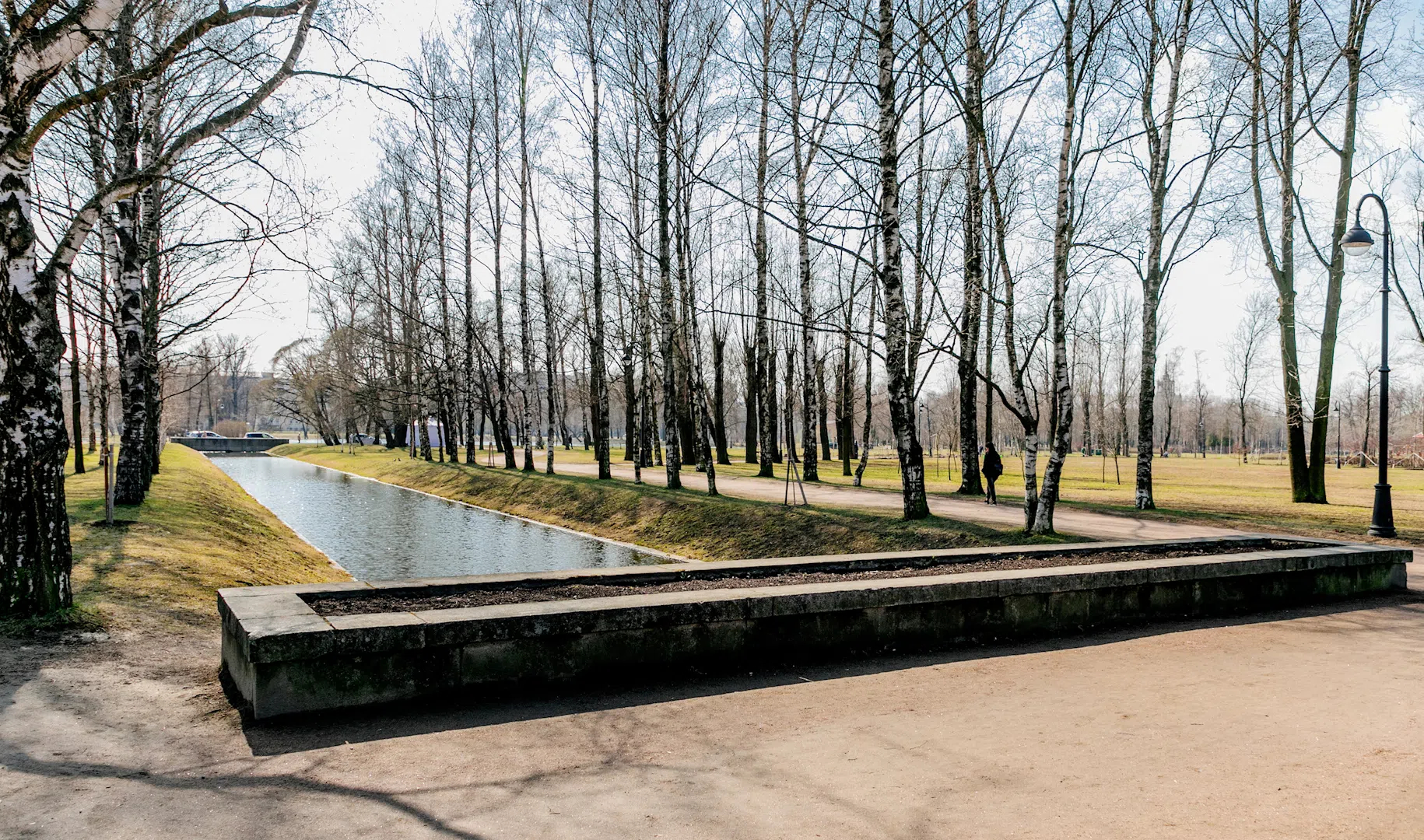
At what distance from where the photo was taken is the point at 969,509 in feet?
57.9

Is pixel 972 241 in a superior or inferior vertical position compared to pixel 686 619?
superior

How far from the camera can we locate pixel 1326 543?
1030cm

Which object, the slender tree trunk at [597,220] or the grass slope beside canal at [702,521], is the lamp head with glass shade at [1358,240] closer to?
the grass slope beside canal at [702,521]

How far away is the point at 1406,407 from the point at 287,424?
130m

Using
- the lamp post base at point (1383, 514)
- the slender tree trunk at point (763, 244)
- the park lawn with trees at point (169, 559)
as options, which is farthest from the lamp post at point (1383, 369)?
the park lawn with trees at point (169, 559)

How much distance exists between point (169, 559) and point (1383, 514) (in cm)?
1728

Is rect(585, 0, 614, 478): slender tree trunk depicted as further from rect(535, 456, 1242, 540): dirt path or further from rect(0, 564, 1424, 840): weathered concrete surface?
rect(0, 564, 1424, 840): weathered concrete surface

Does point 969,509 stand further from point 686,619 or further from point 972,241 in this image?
point 686,619

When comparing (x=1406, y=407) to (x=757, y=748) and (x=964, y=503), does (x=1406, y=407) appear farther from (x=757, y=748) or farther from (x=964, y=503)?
(x=757, y=748)

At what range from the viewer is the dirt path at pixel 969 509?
14383 millimetres

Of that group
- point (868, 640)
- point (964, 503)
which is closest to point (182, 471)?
point (964, 503)

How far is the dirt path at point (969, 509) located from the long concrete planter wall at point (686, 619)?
5.37m

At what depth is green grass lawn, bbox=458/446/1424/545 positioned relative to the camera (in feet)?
53.3

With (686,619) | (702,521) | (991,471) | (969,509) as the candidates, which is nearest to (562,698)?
(686,619)
